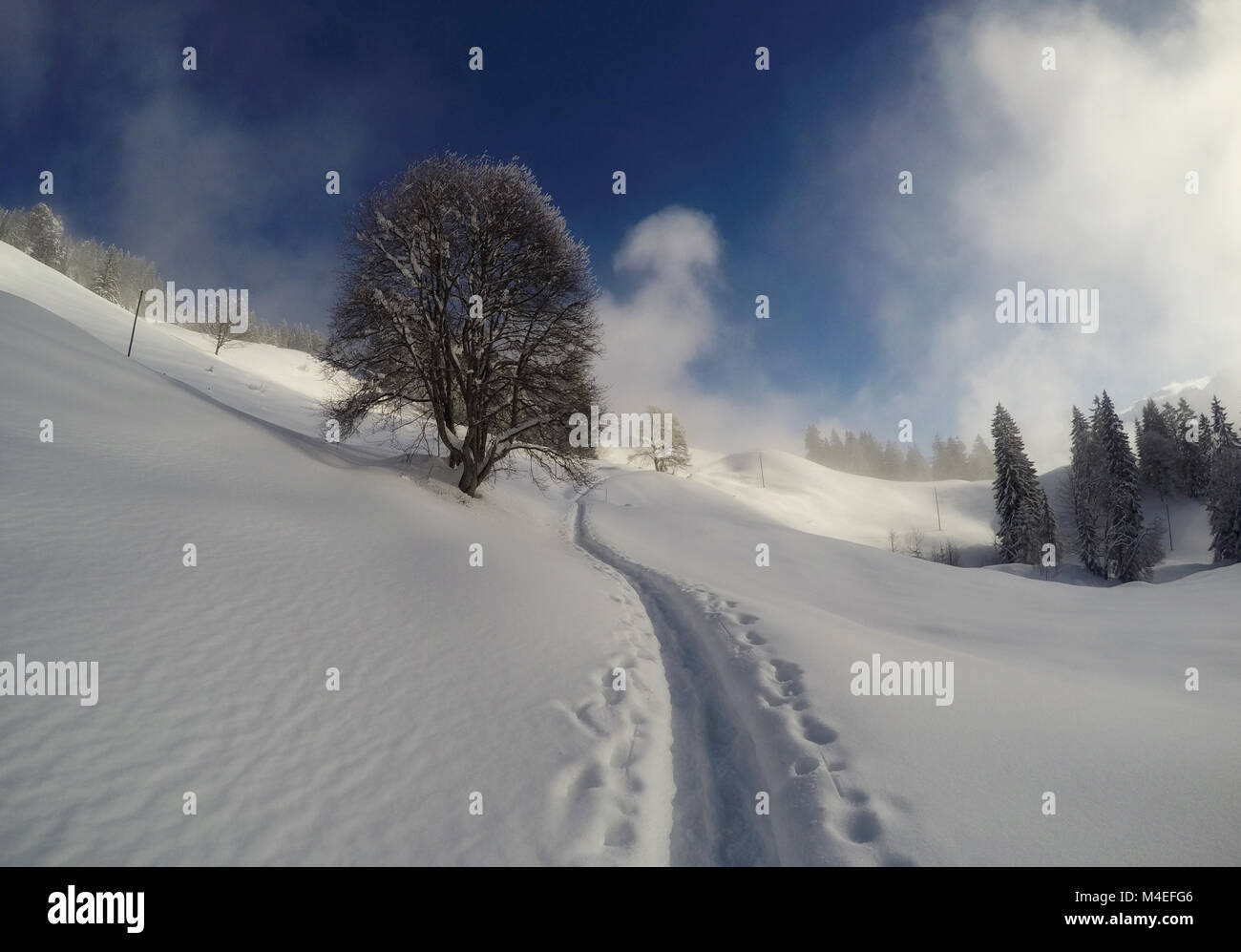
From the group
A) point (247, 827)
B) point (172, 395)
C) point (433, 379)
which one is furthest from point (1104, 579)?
point (172, 395)

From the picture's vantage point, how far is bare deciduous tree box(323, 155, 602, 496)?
537 inches

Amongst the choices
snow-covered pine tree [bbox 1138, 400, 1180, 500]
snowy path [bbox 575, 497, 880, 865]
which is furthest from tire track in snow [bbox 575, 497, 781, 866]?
snow-covered pine tree [bbox 1138, 400, 1180, 500]

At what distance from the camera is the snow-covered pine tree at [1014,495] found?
145 feet

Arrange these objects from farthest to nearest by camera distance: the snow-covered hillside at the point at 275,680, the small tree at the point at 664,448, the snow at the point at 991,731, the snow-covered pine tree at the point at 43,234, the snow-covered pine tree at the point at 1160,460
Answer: the snow-covered pine tree at the point at 43,234
the small tree at the point at 664,448
the snow-covered pine tree at the point at 1160,460
the snow at the point at 991,731
the snow-covered hillside at the point at 275,680

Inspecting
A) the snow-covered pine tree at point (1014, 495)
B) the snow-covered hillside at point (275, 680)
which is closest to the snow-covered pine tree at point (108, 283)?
the snow-covered hillside at point (275, 680)

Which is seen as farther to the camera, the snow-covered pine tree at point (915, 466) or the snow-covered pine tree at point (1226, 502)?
the snow-covered pine tree at point (915, 466)

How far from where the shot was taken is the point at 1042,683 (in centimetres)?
649

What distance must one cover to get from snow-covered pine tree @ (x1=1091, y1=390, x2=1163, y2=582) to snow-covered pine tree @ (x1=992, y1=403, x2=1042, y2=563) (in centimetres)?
499

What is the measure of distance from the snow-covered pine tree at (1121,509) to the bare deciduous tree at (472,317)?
5221 cm

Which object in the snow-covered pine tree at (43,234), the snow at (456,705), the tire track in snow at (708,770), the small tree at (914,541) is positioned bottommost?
the small tree at (914,541)

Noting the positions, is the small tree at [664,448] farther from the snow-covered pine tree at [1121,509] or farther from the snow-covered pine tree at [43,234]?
the snow-covered pine tree at [43,234]

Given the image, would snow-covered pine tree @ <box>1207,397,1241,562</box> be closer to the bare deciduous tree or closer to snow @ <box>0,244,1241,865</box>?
snow @ <box>0,244,1241,865</box>

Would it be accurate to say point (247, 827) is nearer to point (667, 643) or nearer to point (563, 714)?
point (563, 714)

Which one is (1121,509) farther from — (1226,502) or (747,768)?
(747,768)
